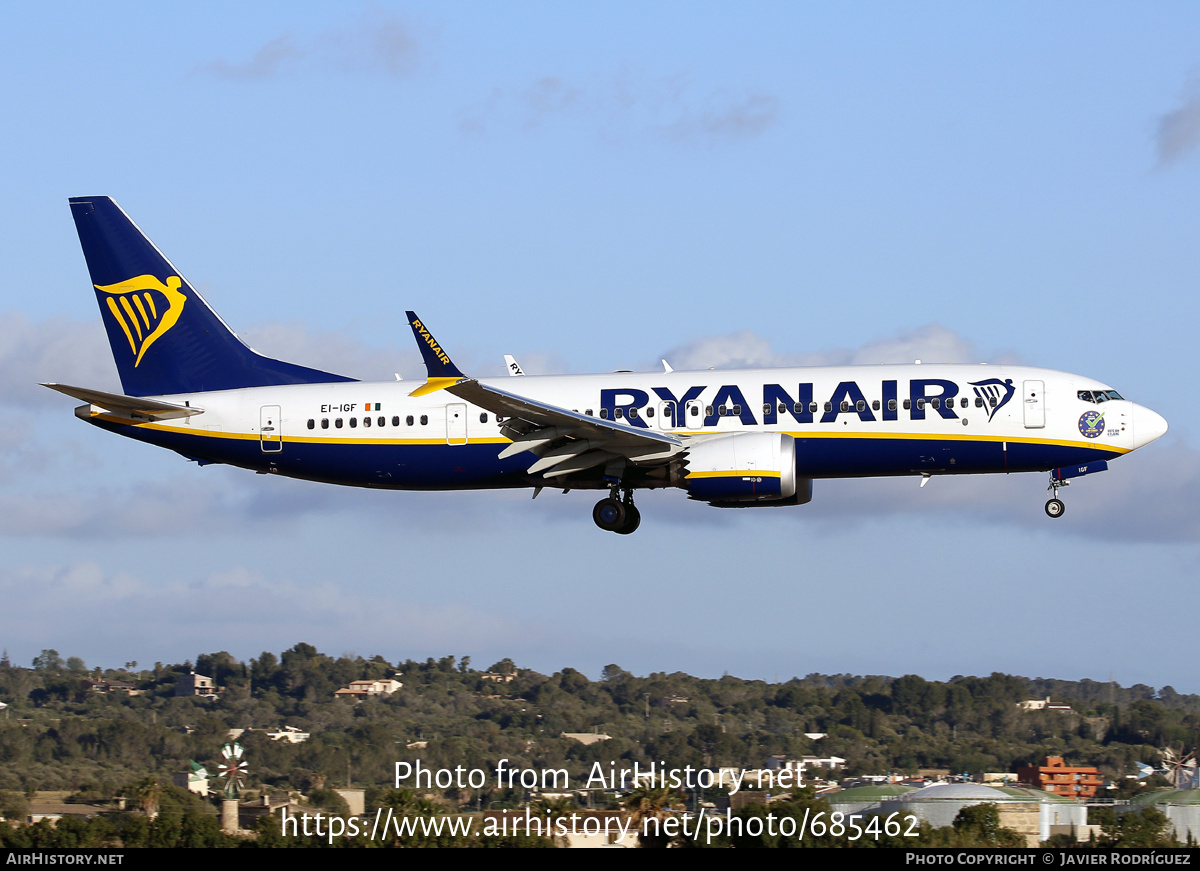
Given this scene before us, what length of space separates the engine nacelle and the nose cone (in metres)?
9.71

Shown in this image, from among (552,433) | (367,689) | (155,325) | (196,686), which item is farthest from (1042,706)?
(155,325)

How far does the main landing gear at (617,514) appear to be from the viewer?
43750mm

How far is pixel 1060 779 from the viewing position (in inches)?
3681

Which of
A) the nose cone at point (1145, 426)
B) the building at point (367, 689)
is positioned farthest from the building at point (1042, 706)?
the nose cone at point (1145, 426)

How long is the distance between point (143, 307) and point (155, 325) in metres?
0.91

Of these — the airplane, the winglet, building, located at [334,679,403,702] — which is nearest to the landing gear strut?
the airplane

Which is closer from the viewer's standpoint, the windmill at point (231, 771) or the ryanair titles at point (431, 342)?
the ryanair titles at point (431, 342)

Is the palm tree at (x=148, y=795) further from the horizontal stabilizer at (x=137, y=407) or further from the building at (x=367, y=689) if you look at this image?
the building at (x=367, y=689)

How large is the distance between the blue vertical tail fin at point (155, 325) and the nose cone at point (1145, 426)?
77.9ft

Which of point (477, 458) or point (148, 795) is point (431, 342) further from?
point (148, 795)

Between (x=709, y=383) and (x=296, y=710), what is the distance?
10104cm

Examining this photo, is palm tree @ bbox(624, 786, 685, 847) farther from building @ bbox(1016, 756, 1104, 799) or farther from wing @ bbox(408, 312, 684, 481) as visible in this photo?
building @ bbox(1016, 756, 1104, 799)

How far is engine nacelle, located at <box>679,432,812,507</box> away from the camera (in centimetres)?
4084

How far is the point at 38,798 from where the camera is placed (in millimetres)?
79750
